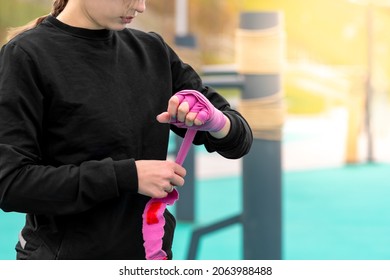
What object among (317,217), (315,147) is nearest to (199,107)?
(317,217)

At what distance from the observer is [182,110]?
757mm

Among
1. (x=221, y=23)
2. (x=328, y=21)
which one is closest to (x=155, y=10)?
(x=221, y=23)

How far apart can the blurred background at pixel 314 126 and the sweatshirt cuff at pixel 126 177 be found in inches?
65.7

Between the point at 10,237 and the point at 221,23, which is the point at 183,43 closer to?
the point at 10,237

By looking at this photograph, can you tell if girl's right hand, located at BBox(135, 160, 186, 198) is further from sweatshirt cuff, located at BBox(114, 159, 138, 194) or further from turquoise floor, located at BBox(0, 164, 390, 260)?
turquoise floor, located at BBox(0, 164, 390, 260)

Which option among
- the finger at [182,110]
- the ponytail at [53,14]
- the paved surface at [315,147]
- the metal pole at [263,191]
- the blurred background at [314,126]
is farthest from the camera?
the paved surface at [315,147]

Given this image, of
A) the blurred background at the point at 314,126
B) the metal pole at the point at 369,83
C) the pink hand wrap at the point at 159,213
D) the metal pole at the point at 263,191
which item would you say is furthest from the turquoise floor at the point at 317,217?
the pink hand wrap at the point at 159,213

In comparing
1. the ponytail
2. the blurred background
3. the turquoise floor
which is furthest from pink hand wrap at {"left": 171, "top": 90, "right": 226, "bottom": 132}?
the blurred background

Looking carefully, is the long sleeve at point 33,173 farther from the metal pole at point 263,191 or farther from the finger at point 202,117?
the metal pole at point 263,191

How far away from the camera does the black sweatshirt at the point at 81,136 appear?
771 mm

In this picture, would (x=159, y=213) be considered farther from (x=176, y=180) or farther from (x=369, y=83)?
(x=369, y=83)

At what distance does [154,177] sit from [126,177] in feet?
0.10

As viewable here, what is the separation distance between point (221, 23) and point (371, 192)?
5.00 feet

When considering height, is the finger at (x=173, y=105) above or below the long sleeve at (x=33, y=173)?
above
